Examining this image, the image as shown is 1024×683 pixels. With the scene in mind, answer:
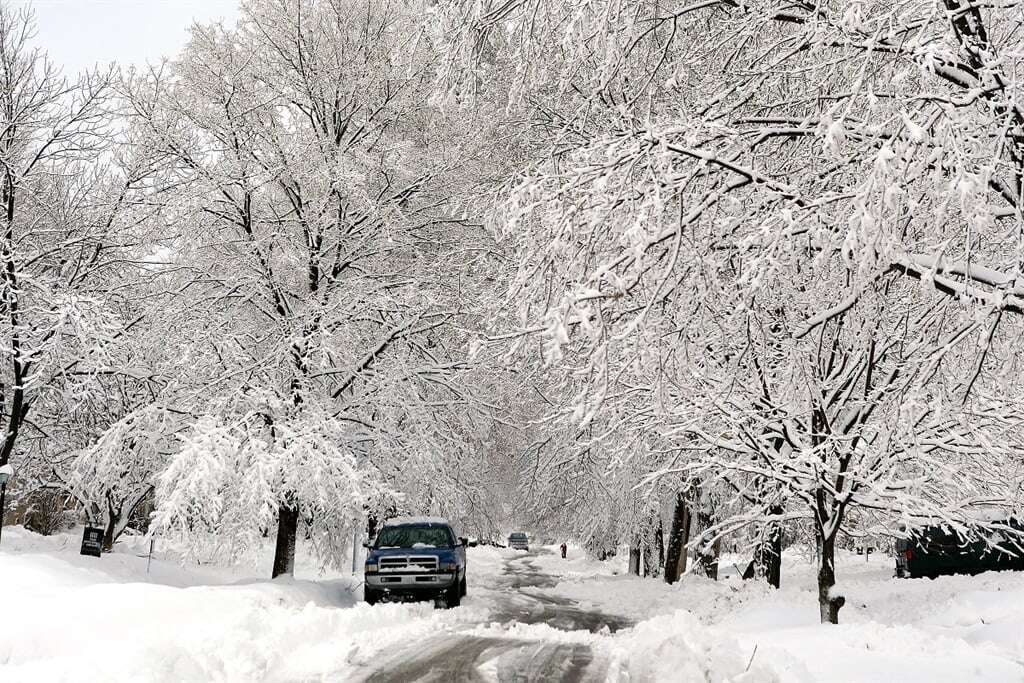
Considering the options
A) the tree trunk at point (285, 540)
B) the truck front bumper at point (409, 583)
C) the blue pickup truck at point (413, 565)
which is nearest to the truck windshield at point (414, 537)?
the blue pickup truck at point (413, 565)

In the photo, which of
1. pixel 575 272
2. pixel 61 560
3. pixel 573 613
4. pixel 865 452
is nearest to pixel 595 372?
pixel 575 272

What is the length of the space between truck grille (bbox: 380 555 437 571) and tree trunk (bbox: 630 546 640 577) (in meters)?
20.9

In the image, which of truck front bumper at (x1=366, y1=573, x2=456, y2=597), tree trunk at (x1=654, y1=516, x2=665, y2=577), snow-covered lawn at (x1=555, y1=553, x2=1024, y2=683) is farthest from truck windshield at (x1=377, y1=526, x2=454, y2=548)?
tree trunk at (x1=654, y1=516, x2=665, y2=577)

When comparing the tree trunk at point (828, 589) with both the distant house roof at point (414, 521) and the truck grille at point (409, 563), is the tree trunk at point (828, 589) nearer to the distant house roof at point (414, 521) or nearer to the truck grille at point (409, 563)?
the truck grille at point (409, 563)

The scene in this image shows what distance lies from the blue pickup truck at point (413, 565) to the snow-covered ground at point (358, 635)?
0.83 meters

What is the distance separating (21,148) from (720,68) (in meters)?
15.1

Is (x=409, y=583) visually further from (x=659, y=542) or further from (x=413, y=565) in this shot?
(x=659, y=542)

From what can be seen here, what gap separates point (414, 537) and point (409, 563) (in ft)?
3.89

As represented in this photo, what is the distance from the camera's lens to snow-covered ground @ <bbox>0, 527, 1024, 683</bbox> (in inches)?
272

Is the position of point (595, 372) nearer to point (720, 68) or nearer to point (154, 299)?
point (720, 68)

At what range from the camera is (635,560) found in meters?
39.3

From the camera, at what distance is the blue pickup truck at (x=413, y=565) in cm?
1535

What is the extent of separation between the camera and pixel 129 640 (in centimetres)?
754

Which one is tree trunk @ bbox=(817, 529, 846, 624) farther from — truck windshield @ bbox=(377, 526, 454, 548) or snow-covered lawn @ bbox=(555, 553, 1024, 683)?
truck windshield @ bbox=(377, 526, 454, 548)
